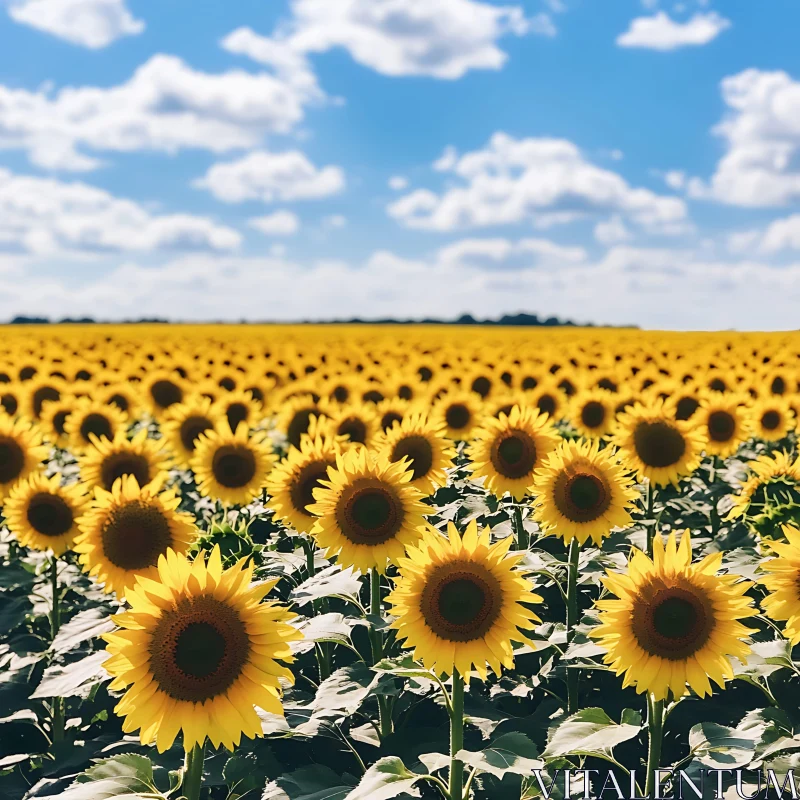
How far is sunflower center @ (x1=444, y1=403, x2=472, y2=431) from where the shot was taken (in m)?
10.2

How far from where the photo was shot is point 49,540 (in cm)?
612

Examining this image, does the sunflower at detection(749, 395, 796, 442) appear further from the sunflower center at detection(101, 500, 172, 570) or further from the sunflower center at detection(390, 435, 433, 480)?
the sunflower center at detection(101, 500, 172, 570)

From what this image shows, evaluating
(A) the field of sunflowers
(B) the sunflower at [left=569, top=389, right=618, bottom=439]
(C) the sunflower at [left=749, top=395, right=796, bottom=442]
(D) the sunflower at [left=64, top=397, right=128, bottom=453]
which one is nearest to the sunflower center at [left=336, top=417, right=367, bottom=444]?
(A) the field of sunflowers

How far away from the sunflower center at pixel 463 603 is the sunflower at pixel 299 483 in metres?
2.04

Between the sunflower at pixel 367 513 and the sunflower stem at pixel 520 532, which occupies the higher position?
the sunflower at pixel 367 513

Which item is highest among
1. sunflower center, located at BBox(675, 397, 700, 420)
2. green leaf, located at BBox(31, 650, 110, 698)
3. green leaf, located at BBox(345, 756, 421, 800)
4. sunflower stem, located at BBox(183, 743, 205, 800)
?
sunflower center, located at BBox(675, 397, 700, 420)

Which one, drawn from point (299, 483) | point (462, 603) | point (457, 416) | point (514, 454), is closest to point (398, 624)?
point (462, 603)

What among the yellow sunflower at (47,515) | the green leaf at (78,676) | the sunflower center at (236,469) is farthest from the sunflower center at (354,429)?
the green leaf at (78,676)

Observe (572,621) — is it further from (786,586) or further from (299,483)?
(299,483)

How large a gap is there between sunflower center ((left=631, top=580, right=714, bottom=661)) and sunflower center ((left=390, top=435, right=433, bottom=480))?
2827mm

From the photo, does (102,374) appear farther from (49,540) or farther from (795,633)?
(795,633)

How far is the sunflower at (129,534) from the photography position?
494cm

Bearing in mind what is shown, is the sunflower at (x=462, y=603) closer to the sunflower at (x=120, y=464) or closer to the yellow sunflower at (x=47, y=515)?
the yellow sunflower at (x=47, y=515)

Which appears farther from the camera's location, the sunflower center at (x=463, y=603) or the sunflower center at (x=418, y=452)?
the sunflower center at (x=418, y=452)
